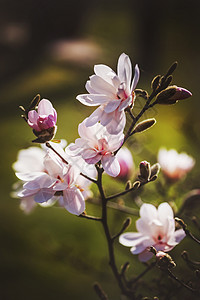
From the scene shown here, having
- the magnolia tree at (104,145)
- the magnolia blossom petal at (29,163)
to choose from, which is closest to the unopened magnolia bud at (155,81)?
the magnolia tree at (104,145)

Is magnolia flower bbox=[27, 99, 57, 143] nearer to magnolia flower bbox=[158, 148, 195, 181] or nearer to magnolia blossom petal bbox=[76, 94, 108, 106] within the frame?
magnolia blossom petal bbox=[76, 94, 108, 106]

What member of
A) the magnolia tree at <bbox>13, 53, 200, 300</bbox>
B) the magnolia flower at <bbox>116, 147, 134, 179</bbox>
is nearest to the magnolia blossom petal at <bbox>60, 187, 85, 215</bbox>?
the magnolia tree at <bbox>13, 53, 200, 300</bbox>

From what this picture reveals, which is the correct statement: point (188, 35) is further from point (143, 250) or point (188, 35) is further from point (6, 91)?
point (143, 250)

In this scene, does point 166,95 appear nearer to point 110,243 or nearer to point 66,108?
point 110,243

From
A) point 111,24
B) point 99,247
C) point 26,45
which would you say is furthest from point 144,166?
point 111,24

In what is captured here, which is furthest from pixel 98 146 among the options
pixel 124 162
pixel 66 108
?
pixel 66 108

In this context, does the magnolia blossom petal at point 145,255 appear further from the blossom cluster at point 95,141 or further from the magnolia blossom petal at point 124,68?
the magnolia blossom petal at point 124,68
